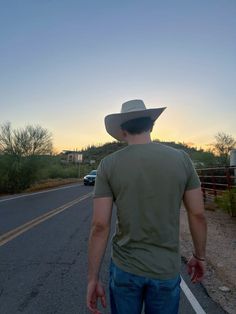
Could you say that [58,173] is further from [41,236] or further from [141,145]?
[141,145]

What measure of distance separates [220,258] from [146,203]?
21.3 ft

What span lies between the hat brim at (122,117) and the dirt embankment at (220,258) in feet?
11.1

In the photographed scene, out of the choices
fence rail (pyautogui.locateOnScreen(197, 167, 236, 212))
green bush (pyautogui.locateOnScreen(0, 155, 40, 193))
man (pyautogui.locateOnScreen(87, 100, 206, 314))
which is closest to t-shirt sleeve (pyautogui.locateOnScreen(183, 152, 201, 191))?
man (pyautogui.locateOnScreen(87, 100, 206, 314))

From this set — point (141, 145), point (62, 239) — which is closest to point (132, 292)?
point (141, 145)

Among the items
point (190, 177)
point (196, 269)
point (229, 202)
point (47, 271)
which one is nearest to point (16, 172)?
point (229, 202)

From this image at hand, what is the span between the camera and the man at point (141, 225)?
8.95 feet

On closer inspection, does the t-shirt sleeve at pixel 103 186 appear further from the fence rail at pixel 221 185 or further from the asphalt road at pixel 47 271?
the fence rail at pixel 221 185

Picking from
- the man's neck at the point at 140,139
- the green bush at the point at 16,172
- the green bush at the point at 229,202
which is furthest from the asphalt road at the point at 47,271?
the green bush at the point at 16,172

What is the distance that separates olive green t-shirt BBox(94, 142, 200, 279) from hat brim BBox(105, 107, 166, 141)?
0.83ft

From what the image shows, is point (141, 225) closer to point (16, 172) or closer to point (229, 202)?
point (229, 202)

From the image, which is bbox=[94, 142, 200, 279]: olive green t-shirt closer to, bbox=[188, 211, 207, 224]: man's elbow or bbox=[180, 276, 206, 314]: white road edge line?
bbox=[188, 211, 207, 224]: man's elbow

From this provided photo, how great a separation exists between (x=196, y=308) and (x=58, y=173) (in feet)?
206

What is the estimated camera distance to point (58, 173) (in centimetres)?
6750

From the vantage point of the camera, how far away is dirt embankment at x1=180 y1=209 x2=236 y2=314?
20.2ft
